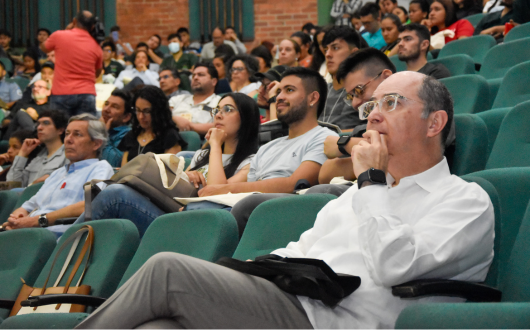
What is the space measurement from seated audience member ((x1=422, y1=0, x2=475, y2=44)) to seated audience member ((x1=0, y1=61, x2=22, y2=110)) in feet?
15.9

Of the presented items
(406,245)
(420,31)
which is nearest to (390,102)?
(406,245)

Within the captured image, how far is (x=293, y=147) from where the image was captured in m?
2.96

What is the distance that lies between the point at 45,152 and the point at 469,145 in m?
3.31

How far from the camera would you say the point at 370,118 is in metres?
1.71

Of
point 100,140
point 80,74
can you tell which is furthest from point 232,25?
point 100,140

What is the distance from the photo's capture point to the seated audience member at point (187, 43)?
9.11m

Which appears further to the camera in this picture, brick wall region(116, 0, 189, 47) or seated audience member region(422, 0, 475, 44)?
brick wall region(116, 0, 189, 47)

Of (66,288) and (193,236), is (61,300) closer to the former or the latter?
(66,288)

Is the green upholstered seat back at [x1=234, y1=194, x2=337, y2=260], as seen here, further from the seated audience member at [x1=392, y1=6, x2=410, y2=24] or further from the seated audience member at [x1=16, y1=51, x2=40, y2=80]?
the seated audience member at [x1=16, y1=51, x2=40, y2=80]

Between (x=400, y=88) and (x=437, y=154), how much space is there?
0.21 meters

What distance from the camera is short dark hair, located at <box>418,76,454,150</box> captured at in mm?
1687

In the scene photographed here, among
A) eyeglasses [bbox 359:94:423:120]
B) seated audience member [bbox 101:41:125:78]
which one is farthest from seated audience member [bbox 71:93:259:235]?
seated audience member [bbox 101:41:125:78]

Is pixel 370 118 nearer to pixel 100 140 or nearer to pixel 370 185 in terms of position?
pixel 370 185

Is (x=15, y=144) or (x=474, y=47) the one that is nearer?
(x=474, y=47)
